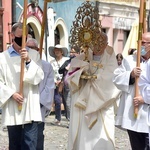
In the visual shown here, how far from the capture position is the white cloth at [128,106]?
5891 millimetres

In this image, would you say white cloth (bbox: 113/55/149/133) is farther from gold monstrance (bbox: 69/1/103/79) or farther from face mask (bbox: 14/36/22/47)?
face mask (bbox: 14/36/22/47)

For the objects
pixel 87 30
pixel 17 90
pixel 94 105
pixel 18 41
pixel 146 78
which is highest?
pixel 87 30

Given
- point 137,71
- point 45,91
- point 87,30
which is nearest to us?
point 137,71

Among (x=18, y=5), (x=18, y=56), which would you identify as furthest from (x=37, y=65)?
(x=18, y=5)

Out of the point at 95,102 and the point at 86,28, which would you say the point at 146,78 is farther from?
the point at 86,28

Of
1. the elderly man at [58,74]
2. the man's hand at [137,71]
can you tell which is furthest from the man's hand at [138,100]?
the elderly man at [58,74]

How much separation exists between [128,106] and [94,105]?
0.81 m

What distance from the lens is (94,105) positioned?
669cm

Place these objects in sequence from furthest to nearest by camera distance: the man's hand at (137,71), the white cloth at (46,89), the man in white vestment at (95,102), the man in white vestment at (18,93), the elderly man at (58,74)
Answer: the elderly man at (58,74)
the man in white vestment at (95,102)
the white cloth at (46,89)
the man in white vestment at (18,93)
the man's hand at (137,71)

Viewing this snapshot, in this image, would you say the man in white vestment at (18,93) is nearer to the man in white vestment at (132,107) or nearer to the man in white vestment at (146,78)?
the man in white vestment at (132,107)

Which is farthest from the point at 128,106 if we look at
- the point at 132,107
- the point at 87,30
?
the point at 87,30

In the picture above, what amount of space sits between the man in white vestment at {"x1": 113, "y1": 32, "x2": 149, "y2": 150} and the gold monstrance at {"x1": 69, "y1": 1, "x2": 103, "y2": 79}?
75cm

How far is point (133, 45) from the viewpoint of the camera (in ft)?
38.3

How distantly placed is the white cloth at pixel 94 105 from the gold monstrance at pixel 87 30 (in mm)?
128
